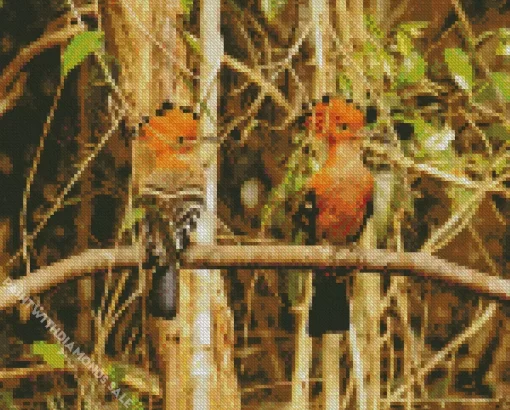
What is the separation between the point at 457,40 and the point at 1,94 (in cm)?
210

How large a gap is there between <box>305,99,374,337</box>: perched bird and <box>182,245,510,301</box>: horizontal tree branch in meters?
0.30

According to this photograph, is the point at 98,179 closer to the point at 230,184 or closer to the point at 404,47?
the point at 230,184

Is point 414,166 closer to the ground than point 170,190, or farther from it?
farther from it

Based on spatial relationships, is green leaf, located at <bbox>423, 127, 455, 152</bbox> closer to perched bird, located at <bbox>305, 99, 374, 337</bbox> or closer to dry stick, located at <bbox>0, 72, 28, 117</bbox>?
perched bird, located at <bbox>305, 99, 374, 337</bbox>

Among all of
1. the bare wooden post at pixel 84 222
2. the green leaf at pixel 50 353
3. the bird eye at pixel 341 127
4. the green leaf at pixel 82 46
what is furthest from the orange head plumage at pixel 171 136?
the bare wooden post at pixel 84 222

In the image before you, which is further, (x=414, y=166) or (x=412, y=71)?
(x=414, y=166)

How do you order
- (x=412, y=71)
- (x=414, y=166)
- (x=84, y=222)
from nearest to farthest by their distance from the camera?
1. (x=412, y=71)
2. (x=414, y=166)
3. (x=84, y=222)

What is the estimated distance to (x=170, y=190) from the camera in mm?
1760

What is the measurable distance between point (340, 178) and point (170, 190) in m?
0.39

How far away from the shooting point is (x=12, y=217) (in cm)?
361

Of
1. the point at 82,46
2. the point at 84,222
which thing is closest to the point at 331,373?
the point at 82,46

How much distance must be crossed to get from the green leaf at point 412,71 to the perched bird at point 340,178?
46 cm

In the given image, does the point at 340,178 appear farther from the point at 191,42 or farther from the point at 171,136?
the point at 191,42

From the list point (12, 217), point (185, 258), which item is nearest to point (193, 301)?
point (185, 258)
